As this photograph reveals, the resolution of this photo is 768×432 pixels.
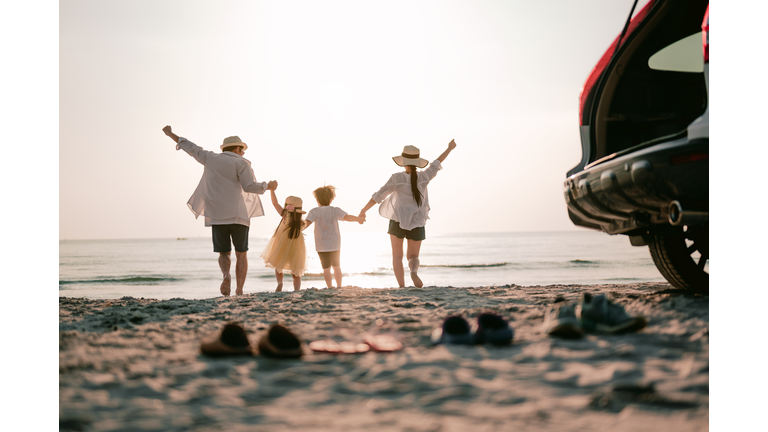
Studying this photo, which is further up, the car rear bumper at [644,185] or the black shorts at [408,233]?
the car rear bumper at [644,185]

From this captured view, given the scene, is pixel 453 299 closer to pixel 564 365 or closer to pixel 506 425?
pixel 564 365

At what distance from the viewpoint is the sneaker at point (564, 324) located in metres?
2.61

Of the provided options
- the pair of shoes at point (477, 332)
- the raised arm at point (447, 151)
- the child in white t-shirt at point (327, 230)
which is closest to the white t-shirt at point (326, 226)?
the child in white t-shirt at point (327, 230)

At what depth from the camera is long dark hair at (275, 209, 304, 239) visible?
6.95 m

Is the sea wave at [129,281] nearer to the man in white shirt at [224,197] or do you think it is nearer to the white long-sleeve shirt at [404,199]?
the man in white shirt at [224,197]

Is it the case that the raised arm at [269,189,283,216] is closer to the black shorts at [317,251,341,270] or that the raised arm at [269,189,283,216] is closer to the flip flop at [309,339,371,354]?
the black shorts at [317,251,341,270]

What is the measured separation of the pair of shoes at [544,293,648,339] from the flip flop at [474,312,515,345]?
286 mm

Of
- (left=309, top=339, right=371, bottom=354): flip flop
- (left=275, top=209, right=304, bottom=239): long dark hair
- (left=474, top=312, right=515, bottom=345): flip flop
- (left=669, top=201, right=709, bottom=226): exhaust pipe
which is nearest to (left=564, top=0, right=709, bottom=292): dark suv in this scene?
(left=669, top=201, right=709, bottom=226): exhaust pipe

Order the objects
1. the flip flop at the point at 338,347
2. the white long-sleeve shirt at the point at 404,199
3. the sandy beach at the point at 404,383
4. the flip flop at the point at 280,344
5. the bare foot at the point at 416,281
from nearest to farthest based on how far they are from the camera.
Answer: the sandy beach at the point at 404,383 < the flip flop at the point at 280,344 < the flip flop at the point at 338,347 < the bare foot at the point at 416,281 < the white long-sleeve shirt at the point at 404,199

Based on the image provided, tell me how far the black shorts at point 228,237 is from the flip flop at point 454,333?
142 inches

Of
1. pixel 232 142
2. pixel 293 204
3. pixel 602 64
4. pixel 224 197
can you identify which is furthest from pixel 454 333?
pixel 293 204

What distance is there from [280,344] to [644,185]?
235 centimetres

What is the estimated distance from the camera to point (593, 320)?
9.10ft
